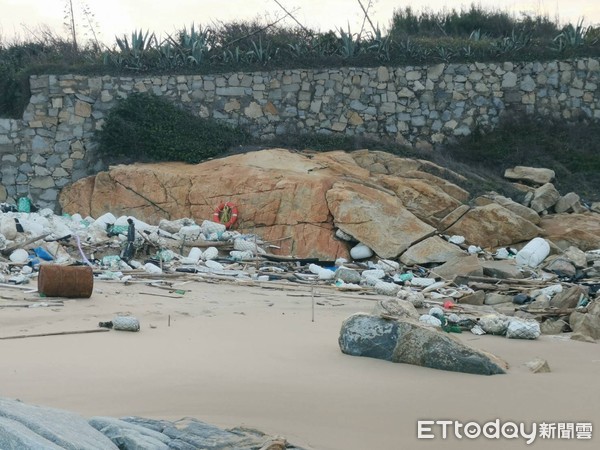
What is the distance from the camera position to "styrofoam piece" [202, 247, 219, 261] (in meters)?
14.5

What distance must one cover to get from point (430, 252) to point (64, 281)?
6.77m

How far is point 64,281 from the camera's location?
9906mm

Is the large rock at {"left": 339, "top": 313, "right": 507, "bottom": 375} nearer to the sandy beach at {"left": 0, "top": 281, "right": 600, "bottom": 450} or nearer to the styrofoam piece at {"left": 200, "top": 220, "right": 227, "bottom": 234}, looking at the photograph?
the sandy beach at {"left": 0, "top": 281, "right": 600, "bottom": 450}

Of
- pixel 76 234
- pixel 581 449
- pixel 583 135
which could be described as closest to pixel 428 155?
pixel 583 135

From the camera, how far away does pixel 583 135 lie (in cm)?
2100

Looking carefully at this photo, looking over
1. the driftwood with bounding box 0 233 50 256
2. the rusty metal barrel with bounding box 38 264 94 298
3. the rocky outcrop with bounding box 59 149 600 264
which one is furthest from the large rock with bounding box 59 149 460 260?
the rusty metal barrel with bounding box 38 264 94 298

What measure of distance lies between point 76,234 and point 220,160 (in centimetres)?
470

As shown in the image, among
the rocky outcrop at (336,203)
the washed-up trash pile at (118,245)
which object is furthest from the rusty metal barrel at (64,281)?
the rocky outcrop at (336,203)

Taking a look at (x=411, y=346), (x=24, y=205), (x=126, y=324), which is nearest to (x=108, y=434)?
(x=411, y=346)

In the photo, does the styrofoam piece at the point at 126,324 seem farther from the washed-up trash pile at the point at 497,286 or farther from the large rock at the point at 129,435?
the large rock at the point at 129,435

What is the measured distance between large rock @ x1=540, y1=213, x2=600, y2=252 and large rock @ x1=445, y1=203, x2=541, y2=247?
1.13 feet

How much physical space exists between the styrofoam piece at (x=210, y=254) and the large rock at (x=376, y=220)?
7.05 feet

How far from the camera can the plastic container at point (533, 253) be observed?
1484 cm

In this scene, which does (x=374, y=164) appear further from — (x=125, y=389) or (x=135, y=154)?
(x=125, y=389)
